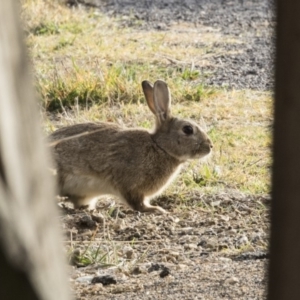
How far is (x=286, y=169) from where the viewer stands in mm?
1636

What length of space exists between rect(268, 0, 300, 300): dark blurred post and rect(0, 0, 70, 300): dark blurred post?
0.43m

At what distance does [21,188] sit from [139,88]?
7.39m

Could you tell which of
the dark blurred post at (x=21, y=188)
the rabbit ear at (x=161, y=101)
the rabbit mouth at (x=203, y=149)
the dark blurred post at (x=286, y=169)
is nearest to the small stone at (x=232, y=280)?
the rabbit mouth at (x=203, y=149)

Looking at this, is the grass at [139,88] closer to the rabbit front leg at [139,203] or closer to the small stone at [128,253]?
the rabbit front leg at [139,203]

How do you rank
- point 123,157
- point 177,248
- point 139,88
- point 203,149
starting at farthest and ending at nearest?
point 139,88 → point 203,149 → point 123,157 → point 177,248

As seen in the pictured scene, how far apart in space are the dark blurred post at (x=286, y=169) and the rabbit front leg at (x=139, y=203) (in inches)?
185

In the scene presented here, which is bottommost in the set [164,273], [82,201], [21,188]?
[82,201]

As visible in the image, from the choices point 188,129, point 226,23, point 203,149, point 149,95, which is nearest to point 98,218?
point 203,149

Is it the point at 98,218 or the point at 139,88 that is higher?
the point at 98,218

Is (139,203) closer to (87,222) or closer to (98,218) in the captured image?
(98,218)

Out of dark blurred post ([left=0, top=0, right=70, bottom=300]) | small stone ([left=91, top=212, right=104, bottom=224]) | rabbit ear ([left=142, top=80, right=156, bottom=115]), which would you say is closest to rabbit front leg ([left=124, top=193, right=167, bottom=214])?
small stone ([left=91, top=212, right=104, bottom=224])

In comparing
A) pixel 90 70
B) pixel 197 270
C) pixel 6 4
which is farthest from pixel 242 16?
pixel 6 4

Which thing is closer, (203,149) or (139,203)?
(139,203)

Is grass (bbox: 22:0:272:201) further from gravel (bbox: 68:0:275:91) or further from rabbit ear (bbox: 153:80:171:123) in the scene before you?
rabbit ear (bbox: 153:80:171:123)
